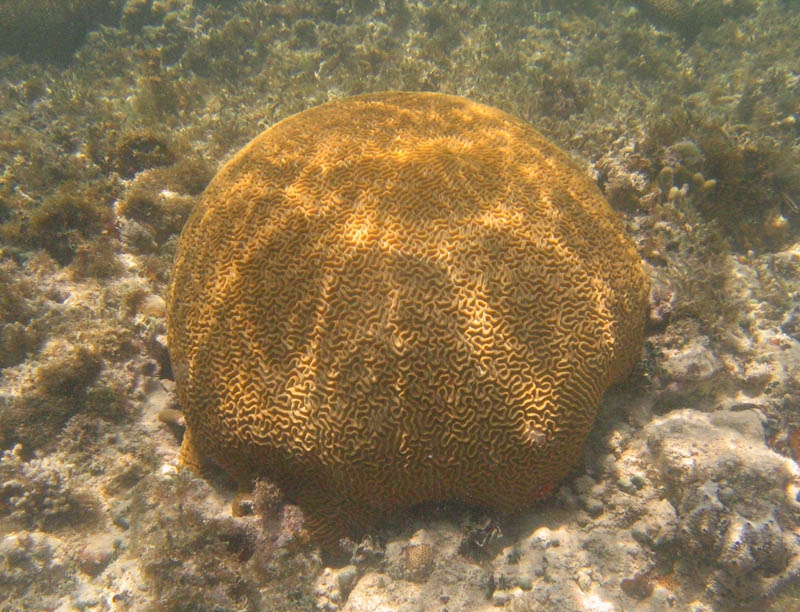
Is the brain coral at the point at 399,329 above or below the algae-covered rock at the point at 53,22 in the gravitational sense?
above

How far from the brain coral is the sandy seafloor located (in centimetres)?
46

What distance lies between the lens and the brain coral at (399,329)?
3061 mm

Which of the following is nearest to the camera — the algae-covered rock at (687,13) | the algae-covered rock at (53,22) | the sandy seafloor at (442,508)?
the sandy seafloor at (442,508)

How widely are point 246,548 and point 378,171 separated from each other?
11.2 feet

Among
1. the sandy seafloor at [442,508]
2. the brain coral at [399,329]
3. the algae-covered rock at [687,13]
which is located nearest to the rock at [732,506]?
the sandy seafloor at [442,508]

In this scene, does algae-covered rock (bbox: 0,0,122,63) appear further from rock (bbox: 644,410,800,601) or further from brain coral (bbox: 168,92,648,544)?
rock (bbox: 644,410,800,601)

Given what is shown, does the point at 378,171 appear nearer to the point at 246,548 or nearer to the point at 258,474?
the point at 258,474

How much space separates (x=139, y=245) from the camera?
5168 millimetres

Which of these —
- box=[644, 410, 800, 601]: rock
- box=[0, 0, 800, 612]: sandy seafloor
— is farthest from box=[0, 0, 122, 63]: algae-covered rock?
box=[644, 410, 800, 601]: rock

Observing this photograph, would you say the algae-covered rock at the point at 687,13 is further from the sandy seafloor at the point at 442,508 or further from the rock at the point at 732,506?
the rock at the point at 732,506

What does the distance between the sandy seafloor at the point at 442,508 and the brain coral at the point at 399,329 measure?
46cm

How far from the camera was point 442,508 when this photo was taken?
3.43 m

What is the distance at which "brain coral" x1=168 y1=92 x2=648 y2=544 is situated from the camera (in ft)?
10.0

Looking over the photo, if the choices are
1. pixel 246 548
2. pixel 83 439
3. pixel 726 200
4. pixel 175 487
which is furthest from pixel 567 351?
pixel 83 439
